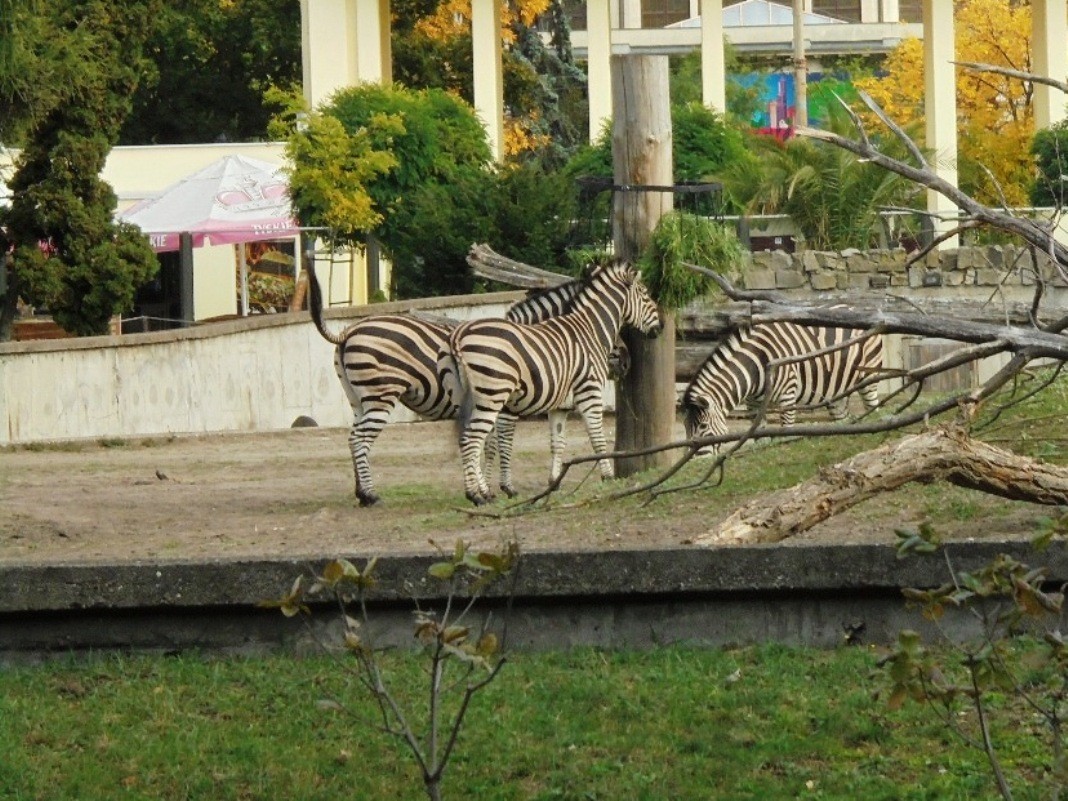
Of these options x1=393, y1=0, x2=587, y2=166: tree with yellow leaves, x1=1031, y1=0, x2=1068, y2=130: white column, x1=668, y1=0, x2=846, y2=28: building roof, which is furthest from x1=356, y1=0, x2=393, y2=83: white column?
x1=668, y1=0, x2=846, y2=28: building roof

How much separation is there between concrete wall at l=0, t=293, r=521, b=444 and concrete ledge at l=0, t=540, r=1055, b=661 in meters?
13.8

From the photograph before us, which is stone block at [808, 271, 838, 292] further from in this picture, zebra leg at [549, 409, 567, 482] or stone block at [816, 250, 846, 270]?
zebra leg at [549, 409, 567, 482]

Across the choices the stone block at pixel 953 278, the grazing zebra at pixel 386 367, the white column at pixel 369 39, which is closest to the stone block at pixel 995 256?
the stone block at pixel 953 278

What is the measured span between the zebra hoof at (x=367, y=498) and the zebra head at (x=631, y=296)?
89.4 inches

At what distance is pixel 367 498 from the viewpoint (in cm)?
1523

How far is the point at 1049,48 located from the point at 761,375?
88.7ft

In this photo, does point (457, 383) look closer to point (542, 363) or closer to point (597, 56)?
point (542, 363)

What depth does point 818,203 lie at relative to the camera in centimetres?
2825

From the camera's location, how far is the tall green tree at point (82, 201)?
25625 mm

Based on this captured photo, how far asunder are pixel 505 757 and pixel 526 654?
101 centimetres

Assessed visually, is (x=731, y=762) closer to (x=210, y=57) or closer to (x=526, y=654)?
(x=526, y=654)

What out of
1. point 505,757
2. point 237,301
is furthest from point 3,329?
point 505,757

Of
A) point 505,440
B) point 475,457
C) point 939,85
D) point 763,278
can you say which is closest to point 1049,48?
point 939,85

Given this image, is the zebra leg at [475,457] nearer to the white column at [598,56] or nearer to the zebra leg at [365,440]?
the zebra leg at [365,440]
